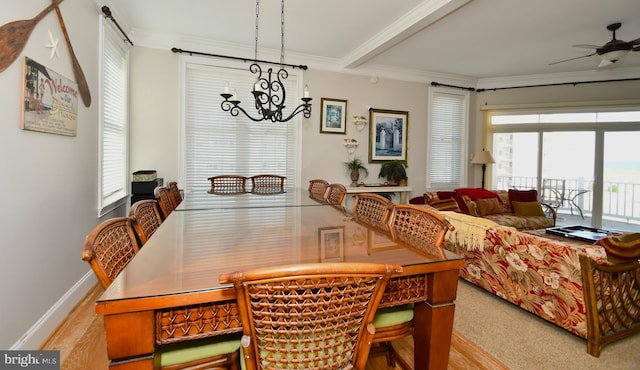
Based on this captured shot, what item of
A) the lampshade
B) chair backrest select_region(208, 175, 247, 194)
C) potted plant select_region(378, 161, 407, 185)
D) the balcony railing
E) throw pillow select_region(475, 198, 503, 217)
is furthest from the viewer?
the lampshade

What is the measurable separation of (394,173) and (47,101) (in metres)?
4.38

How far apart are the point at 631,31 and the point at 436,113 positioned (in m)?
2.60

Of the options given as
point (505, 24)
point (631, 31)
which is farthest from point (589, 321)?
point (631, 31)

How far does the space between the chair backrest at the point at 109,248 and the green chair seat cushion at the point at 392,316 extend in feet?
3.39

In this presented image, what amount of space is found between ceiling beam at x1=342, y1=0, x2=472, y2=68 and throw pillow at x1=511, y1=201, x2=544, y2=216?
3.16 meters

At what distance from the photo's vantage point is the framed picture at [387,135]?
5.13 m

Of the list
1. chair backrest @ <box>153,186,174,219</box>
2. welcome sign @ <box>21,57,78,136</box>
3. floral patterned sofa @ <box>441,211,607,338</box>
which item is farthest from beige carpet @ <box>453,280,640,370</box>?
welcome sign @ <box>21,57,78,136</box>

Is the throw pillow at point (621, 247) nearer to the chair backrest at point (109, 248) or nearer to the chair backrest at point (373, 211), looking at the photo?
the chair backrest at point (373, 211)

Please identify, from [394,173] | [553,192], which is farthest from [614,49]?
[553,192]

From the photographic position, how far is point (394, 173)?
5086 millimetres

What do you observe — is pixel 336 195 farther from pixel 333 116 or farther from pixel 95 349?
A: pixel 333 116

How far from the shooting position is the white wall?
1676 millimetres

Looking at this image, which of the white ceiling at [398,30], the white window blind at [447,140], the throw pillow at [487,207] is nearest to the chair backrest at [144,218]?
the white ceiling at [398,30]

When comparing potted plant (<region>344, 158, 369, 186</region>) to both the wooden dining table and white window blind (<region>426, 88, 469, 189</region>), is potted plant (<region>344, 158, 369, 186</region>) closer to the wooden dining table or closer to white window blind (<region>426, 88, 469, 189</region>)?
white window blind (<region>426, 88, 469, 189</region>)
